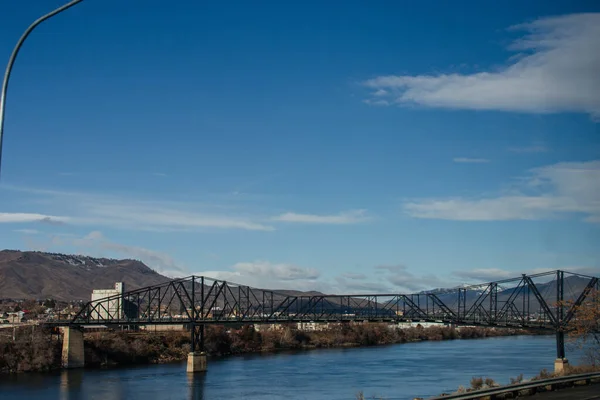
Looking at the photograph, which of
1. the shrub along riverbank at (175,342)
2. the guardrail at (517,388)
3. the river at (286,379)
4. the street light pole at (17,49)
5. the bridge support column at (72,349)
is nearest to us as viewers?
the street light pole at (17,49)

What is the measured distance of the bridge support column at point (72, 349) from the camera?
85562mm

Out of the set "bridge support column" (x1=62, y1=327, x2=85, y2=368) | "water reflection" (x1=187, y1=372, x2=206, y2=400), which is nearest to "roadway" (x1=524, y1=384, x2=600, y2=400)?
"water reflection" (x1=187, y1=372, x2=206, y2=400)

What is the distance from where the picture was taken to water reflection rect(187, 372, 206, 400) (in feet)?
175

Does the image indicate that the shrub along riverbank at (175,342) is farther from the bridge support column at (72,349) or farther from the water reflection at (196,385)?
the water reflection at (196,385)

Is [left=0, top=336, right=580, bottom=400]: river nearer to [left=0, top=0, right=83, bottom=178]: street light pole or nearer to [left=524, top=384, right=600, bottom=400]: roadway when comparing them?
[left=524, top=384, right=600, bottom=400]: roadway

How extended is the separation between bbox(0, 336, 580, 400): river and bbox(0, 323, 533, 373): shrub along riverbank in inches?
244

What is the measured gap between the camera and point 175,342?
346 feet

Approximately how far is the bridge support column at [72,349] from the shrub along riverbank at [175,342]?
1279 millimetres

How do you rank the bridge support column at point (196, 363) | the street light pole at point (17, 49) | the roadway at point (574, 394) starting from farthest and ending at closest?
the bridge support column at point (196, 363)
the roadway at point (574, 394)
the street light pole at point (17, 49)

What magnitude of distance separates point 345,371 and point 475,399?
44066mm

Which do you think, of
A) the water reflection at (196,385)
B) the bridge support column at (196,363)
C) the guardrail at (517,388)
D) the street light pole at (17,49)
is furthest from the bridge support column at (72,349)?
the street light pole at (17,49)

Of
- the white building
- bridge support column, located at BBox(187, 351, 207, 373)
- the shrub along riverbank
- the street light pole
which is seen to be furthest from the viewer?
the white building

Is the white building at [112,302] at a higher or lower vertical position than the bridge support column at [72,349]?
higher


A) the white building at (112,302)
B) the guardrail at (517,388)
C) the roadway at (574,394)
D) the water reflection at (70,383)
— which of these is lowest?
the water reflection at (70,383)
